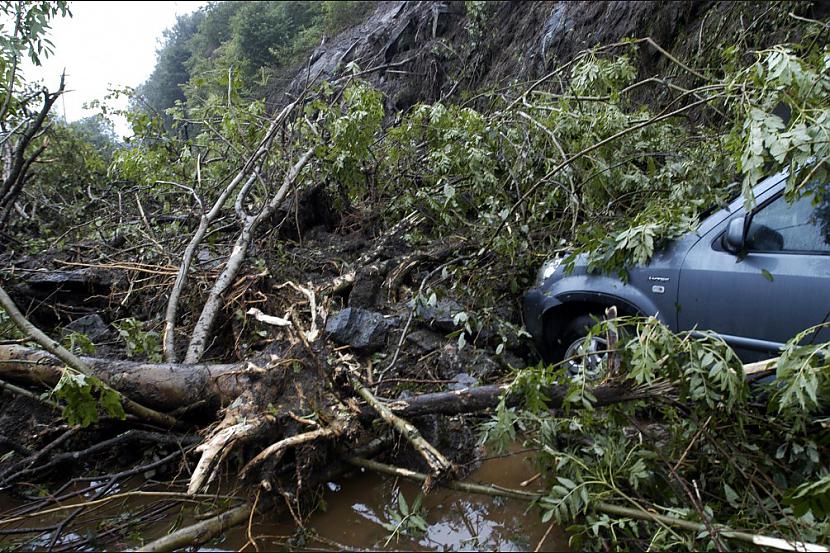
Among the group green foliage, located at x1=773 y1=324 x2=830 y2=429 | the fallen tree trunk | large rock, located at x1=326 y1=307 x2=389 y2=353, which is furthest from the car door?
the fallen tree trunk

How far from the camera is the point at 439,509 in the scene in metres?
2.72

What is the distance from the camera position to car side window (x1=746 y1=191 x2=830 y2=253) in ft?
9.39

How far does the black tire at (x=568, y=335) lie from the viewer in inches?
153

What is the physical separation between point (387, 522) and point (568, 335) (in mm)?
2099

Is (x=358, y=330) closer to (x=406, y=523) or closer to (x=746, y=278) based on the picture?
(x=406, y=523)

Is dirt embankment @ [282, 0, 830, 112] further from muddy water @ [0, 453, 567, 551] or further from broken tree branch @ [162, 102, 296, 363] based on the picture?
muddy water @ [0, 453, 567, 551]

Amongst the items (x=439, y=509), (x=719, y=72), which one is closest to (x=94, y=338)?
(x=439, y=509)

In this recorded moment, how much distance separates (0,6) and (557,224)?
5619 millimetres

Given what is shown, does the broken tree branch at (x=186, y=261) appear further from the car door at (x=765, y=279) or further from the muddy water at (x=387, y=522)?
the car door at (x=765, y=279)

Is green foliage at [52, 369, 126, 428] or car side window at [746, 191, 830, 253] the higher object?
green foliage at [52, 369, 126, 428]

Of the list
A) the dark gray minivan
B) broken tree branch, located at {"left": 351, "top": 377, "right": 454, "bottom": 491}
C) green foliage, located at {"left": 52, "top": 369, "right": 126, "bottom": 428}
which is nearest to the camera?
broken tree branch, located at {"left": 351, "top": 377, "right": 454, "bottom": 491}

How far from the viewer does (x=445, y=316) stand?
435 cm

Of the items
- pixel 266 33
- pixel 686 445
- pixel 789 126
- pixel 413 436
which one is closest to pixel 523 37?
pixel 789 126

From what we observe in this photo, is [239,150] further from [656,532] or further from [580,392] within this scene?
[656,532]
